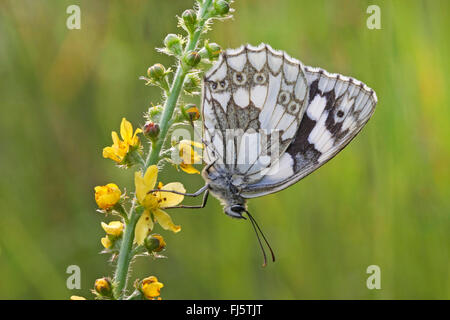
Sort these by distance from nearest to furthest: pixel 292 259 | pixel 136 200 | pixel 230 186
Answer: pixel 136 200 < pixel 230 186 < pixel 292 259

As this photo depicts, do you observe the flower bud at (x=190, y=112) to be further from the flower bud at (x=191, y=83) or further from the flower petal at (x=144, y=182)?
the flower petal at (x=144, y=182)

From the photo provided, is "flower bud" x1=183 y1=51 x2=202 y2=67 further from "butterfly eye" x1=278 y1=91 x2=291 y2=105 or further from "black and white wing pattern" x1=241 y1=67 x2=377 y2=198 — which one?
"black and white wing pattern" x1=241 y1=67 x2=377 y2=198

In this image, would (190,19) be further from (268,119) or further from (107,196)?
(107,196)

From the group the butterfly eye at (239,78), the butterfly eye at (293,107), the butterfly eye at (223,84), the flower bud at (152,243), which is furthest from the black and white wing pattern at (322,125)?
the flower bud at (152,243)

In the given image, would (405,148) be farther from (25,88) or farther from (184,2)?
(25,88)

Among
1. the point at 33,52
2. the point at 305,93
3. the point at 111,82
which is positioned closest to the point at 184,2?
the point at 111,82

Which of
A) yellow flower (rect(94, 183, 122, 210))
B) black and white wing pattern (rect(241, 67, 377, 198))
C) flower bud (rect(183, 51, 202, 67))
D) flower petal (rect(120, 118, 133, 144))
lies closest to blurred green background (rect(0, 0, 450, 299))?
black and white wing pattern (rect(241, 67, 377, 198))
